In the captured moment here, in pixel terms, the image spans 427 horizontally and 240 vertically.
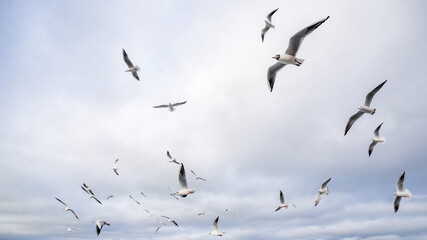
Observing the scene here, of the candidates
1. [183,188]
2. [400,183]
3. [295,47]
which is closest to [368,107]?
[295,47]

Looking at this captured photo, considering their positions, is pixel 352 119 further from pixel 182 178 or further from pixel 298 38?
pixel 182 178

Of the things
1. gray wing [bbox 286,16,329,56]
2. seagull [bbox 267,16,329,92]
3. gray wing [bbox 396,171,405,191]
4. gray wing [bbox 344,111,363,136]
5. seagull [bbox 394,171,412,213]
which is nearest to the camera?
gray wing [bbox 286,16,329,56]

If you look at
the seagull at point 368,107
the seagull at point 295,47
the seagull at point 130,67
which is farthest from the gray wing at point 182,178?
the seagull at point 368,107

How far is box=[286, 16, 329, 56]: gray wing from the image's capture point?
17.1m

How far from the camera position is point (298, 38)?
740 inches

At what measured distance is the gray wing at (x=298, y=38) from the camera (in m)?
17.1

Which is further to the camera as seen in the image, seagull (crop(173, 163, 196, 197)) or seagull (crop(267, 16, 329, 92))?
seagull (crop(173, 163, 196, 197))

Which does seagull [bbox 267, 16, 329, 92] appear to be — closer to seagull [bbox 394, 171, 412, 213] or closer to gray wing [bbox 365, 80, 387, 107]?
gray wing [bbox 365, 80, 387, 107]

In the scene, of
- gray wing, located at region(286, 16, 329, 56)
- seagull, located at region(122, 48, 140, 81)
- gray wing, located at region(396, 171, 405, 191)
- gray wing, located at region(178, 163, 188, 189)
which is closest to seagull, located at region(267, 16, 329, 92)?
gray wing, located at region(286, 16, 329, 56)

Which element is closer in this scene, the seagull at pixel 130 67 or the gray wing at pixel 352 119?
the gray wing at pixel 352 119

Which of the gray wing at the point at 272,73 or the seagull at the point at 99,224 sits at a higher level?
the gray wing at the point at 272,73

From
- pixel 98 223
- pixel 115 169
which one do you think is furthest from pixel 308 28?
pixel 115 169

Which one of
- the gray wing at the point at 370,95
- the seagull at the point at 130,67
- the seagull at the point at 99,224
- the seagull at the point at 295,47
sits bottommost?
the seagull at the point at 99,224

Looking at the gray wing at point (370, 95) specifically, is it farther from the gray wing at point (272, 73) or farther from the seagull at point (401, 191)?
the seagull at point (401, 191)
